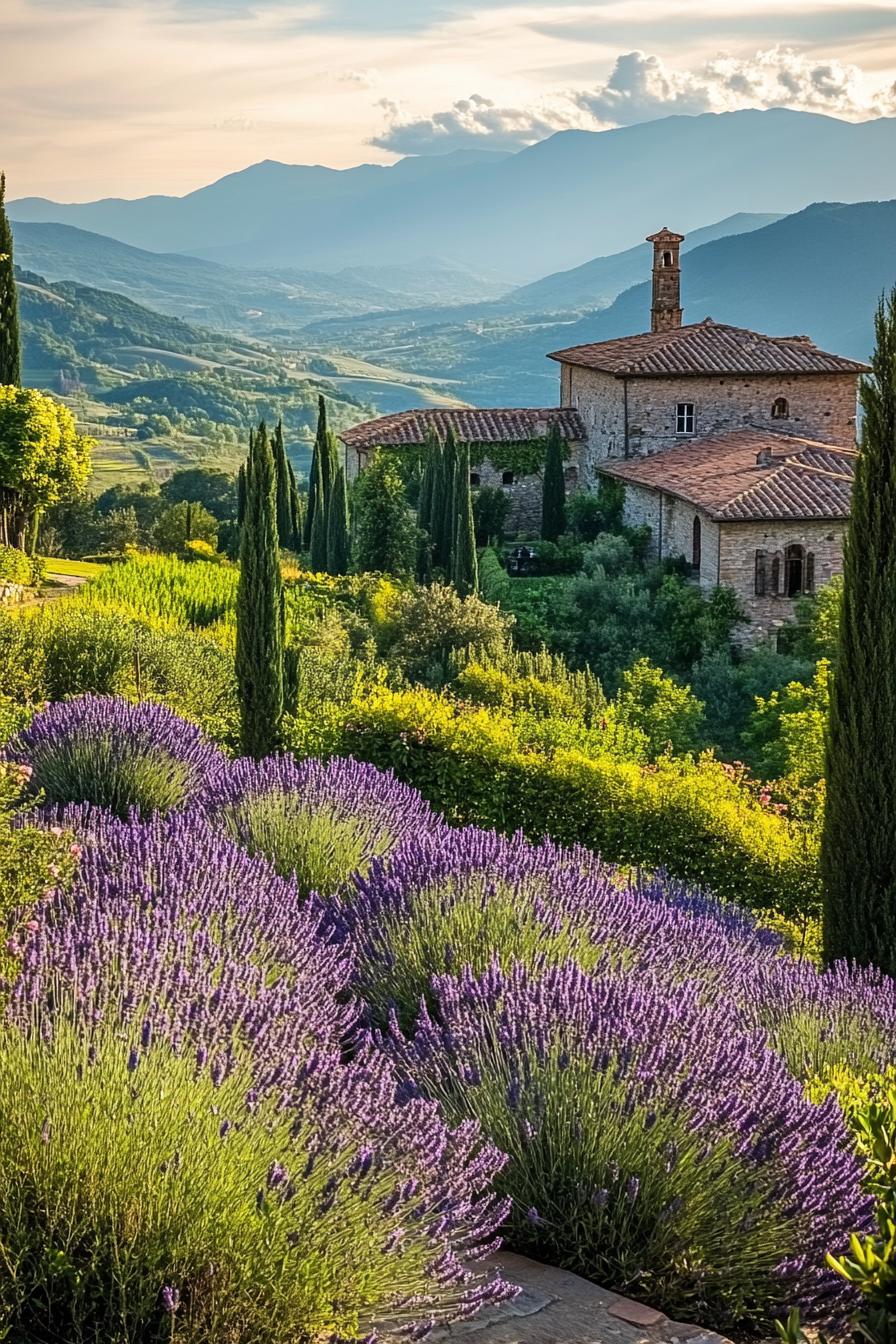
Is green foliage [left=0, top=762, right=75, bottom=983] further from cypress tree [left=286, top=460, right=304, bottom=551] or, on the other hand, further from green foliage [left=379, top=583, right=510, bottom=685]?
cypress tree [left=286, top=460, right=304, bottom=551]

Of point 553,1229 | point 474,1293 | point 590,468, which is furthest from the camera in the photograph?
point 590,468

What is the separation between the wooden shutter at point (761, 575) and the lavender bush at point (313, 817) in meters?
19.1

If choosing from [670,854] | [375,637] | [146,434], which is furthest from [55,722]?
[146,434]

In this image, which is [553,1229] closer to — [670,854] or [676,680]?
[670,854]

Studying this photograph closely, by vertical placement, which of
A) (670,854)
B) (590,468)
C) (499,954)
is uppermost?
(590,468)

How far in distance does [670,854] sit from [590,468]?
2826cm

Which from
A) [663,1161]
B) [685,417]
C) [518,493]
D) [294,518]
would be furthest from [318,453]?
[663,1161]

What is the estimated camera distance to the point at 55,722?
30.9 ft

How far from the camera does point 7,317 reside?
2852cm

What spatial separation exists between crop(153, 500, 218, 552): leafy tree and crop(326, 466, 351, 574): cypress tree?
7.91m

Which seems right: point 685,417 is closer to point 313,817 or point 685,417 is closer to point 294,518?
point 294,518

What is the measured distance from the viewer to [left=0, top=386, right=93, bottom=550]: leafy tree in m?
26.2

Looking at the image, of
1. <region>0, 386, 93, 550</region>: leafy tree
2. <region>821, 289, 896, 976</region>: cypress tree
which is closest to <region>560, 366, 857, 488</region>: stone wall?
<region>0, 386, 93, 550</region>: leafy tree

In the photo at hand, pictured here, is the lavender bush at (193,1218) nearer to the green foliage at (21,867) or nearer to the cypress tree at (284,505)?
the green foliage at (21,867)
